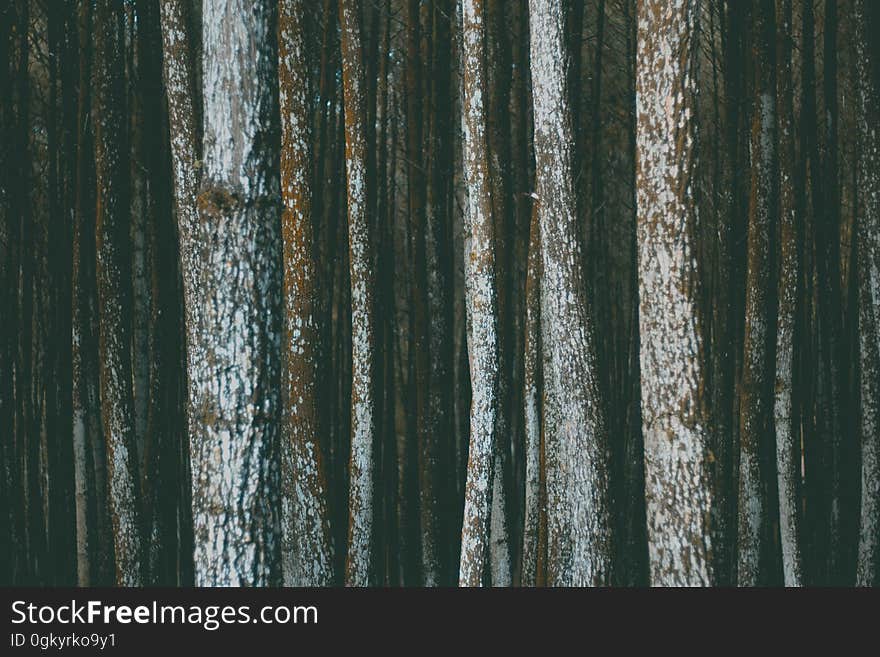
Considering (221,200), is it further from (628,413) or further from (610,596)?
(628,413)

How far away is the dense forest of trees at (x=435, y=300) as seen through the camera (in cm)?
334

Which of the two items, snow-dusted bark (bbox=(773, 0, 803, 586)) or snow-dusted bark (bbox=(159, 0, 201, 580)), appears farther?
snow-dusted bark (bbox=(773, 0, 803, 586))

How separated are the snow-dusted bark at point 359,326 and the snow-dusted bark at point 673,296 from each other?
243 centimetres

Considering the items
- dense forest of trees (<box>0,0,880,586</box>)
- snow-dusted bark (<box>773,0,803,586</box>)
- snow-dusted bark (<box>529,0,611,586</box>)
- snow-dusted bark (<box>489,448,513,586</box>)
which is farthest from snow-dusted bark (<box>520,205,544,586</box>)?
snow-dusted bark (<box>773,0,803,586</box>)

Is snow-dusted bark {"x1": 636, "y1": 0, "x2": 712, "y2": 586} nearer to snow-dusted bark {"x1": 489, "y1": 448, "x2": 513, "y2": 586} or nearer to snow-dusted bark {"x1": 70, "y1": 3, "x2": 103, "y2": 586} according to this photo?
snow-dusted bark {"x1": 489, "y1": 448, "x2": 513, "y2": 586}

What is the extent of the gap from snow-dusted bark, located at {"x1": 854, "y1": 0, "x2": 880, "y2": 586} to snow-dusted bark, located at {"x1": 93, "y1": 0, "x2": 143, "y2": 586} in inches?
Result: 214

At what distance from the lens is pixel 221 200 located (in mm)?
3098

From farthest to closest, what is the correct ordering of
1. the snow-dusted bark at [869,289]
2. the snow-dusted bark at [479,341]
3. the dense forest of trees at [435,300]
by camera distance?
1. the snow-dusted bark at [869,289]
2. the snow-dusted bark at [479,341]
3. the dense forest of trees at [435,300]

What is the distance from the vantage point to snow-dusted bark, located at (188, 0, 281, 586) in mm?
3098

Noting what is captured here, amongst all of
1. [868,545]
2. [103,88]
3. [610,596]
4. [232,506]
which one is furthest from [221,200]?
[868,545]

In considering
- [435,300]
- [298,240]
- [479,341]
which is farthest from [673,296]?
[435,300]

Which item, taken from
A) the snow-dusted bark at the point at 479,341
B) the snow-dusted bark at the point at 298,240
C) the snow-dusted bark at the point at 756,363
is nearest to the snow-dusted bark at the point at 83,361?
the snow-dusted bark at the point at 298,240

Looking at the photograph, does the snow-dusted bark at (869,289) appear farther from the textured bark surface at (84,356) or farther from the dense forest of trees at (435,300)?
the textured bark surface at (84,356)

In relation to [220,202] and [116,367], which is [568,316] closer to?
[220,202]
